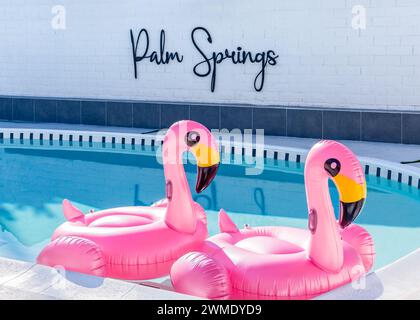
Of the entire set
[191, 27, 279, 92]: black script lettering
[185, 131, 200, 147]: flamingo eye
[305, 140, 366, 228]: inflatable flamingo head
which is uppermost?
[191, 27, 279, 92]: black script lettering

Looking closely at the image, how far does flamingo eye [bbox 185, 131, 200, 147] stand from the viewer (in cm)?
470

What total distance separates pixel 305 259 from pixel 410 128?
5885 millimetres

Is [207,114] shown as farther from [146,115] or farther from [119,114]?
[119,114]

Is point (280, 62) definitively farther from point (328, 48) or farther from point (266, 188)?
point (266, 188)

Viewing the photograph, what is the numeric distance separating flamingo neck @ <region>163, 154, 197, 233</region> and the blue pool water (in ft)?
4.47

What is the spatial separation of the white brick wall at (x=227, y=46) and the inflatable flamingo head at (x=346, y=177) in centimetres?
615

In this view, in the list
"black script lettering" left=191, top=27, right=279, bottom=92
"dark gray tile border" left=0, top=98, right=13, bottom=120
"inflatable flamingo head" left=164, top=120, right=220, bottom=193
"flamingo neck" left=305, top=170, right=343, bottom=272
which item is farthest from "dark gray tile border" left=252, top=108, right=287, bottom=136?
"flamingo neck" left=305, top=170, right=343, bottom=272

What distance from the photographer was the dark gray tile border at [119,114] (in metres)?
11.5

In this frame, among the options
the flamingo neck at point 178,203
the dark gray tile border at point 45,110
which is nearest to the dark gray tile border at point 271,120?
the dark gray tile border at point 45,110

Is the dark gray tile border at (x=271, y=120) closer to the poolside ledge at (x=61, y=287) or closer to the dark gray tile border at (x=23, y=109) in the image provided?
the dark gray tile border at (x=23, y=109)

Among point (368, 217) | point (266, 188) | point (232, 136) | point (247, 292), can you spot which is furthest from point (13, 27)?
point (247, 292)

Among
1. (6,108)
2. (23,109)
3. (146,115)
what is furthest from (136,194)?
(6,108)

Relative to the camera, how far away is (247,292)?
13.1 feet

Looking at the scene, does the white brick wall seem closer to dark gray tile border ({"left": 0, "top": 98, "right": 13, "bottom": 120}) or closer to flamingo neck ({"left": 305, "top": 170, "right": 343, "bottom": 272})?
dark gray tile border ({"left": 0, "top": 98, "right": 13, "bottom": 120})
